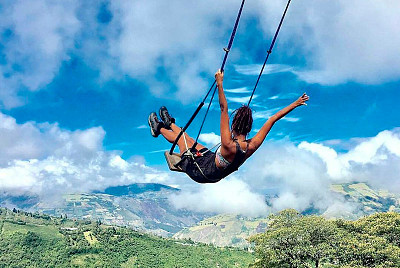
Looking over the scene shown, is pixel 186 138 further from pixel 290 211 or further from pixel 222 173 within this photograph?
pixel 290 211

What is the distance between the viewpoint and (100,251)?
115m

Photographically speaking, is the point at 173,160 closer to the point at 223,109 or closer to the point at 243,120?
the point at 243,120

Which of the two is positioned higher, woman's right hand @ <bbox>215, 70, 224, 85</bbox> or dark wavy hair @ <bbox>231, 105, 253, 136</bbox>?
woman's right hand @ <bbox>215, 70, 224, 85</bbox>

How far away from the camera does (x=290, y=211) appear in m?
31.1

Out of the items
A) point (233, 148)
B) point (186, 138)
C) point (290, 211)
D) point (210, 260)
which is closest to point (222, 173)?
point (233, 148)

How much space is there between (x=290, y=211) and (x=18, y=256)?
11678 centimetres

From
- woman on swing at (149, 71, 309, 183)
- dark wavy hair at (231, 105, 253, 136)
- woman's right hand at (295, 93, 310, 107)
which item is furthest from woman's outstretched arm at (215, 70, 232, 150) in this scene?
woman's right hand at (295, 93, 310, 107)

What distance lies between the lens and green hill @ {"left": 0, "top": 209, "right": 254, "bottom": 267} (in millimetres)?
107688

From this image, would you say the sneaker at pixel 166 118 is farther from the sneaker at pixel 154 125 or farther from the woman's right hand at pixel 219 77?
the woman's right hand at pixel 219 77

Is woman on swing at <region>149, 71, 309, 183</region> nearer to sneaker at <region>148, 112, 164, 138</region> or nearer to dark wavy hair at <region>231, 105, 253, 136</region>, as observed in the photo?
dark wavy hair at <region>231, 105, 253, 136</region>

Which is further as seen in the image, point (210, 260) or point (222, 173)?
point (210, 260)

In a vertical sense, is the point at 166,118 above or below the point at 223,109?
above

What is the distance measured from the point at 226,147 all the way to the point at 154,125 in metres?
2.36

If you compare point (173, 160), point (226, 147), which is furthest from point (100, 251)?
point (226, 147)
